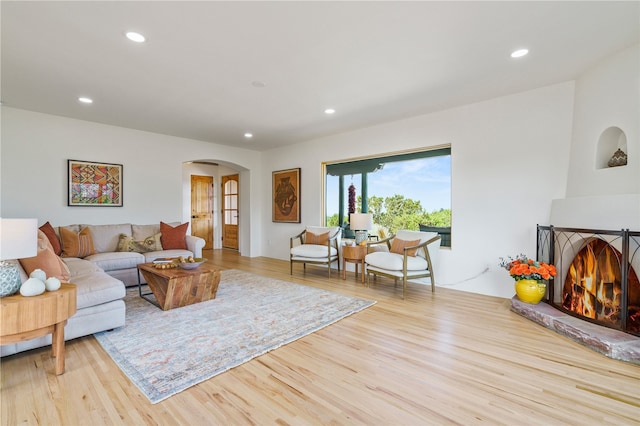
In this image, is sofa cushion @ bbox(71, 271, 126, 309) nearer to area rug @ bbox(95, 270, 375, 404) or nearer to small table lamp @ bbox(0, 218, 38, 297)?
area rug @ bbox(95, 270, 375, 404)

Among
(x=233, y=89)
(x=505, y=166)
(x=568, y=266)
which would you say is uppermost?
(x=233, y=89)

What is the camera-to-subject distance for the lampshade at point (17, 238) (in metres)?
1.74

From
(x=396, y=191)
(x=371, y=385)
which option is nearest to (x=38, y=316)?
(x=371, y=385)

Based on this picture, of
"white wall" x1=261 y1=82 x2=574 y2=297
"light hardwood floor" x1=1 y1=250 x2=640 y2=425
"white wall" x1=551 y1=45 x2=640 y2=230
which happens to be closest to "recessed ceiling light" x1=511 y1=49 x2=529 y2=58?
"white wall" x1=551 y1=45 x2=640 y2=230

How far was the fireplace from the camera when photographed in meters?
2.34

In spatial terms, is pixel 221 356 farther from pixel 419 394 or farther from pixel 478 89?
pixel 478 89

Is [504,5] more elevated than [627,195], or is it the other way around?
[504,5]

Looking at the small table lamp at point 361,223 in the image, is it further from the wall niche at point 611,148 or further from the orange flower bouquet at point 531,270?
the wall niche at point 611,148

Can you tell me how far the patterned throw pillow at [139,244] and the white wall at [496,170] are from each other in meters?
4.20

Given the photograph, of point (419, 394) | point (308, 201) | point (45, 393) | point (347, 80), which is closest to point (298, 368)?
point (419, 394)

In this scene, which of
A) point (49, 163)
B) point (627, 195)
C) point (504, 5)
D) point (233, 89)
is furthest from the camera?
point (49, 163)

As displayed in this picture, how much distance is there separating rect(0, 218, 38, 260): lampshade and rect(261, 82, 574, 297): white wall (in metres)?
4.38

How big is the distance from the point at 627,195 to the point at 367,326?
8.10 feet

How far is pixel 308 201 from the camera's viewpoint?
609 cm
